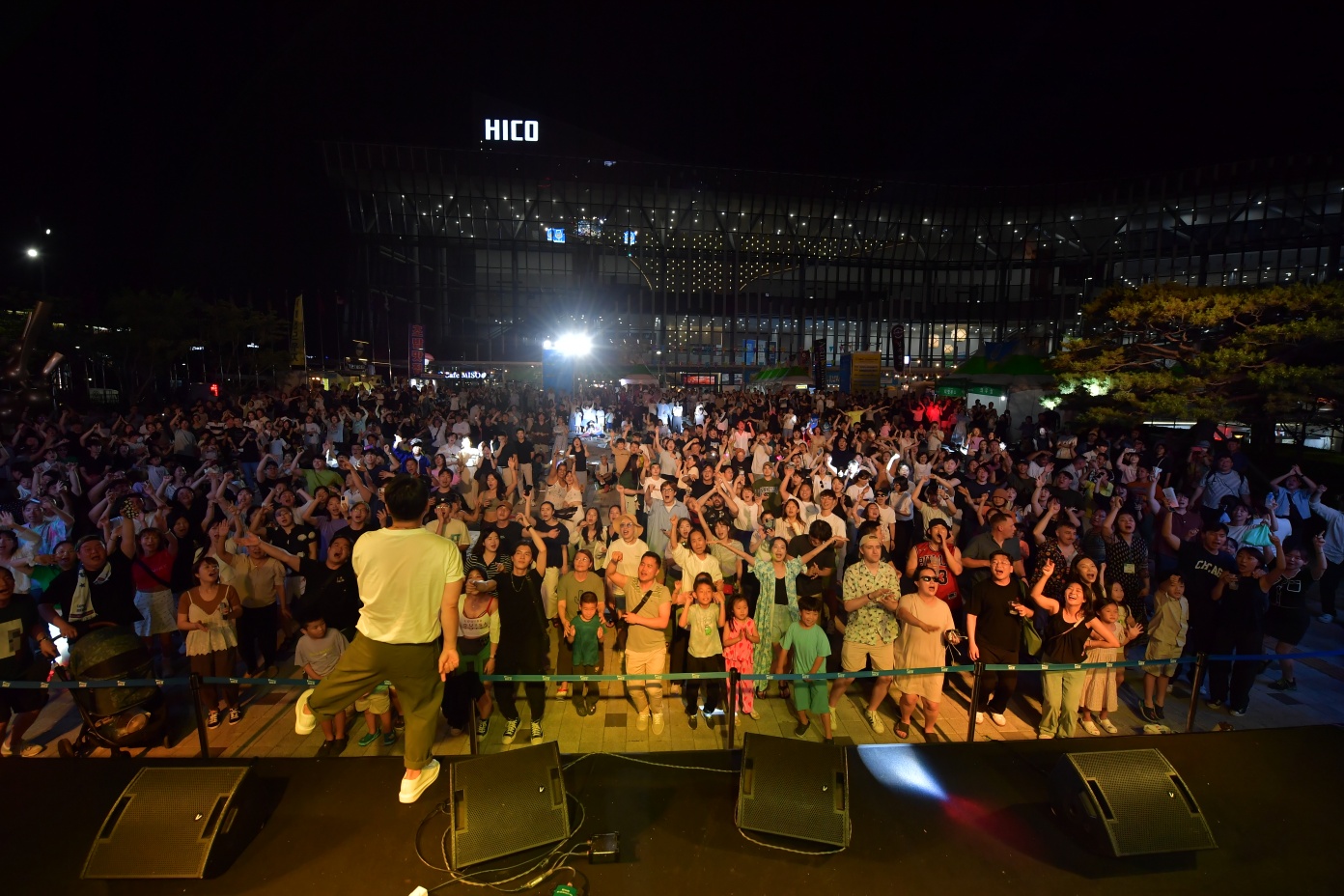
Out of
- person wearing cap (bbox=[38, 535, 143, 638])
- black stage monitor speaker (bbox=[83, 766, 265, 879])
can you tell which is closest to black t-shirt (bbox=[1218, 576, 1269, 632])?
black stage monitor speaker (bbox=[83, 766, 265, 879])

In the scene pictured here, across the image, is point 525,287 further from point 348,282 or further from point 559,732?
point 559,732

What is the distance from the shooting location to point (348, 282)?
39.9 metres

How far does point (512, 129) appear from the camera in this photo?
51938 mm

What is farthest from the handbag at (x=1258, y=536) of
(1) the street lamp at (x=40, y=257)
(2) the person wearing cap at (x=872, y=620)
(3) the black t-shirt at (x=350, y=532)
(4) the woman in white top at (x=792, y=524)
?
(1) the street lamp at (x=40, y=257)

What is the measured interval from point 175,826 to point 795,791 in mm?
3112

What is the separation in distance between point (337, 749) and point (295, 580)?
2633mm

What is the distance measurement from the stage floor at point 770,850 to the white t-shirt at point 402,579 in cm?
115

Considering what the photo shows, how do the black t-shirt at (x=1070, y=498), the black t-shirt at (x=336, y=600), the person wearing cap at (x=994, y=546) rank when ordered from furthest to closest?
the black t-shirt at (x=1070, y=498) → the person wearing cap at (x=994, y=546) → the black t-shirt at (x=336, y=600)

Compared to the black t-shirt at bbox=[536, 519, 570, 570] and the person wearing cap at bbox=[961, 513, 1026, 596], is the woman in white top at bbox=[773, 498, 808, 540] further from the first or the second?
the black t-shirt at bbox=[536, 519, 570, 570]

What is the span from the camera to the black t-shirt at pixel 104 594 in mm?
4566

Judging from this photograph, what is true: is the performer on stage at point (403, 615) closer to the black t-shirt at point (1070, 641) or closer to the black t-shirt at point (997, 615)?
the black t-shirt at point (997, 615)

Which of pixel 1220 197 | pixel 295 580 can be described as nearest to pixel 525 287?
pixel 295 580

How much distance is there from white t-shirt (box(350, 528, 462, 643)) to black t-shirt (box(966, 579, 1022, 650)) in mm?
4221

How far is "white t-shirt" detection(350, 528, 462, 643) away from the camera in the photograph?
2.85m
